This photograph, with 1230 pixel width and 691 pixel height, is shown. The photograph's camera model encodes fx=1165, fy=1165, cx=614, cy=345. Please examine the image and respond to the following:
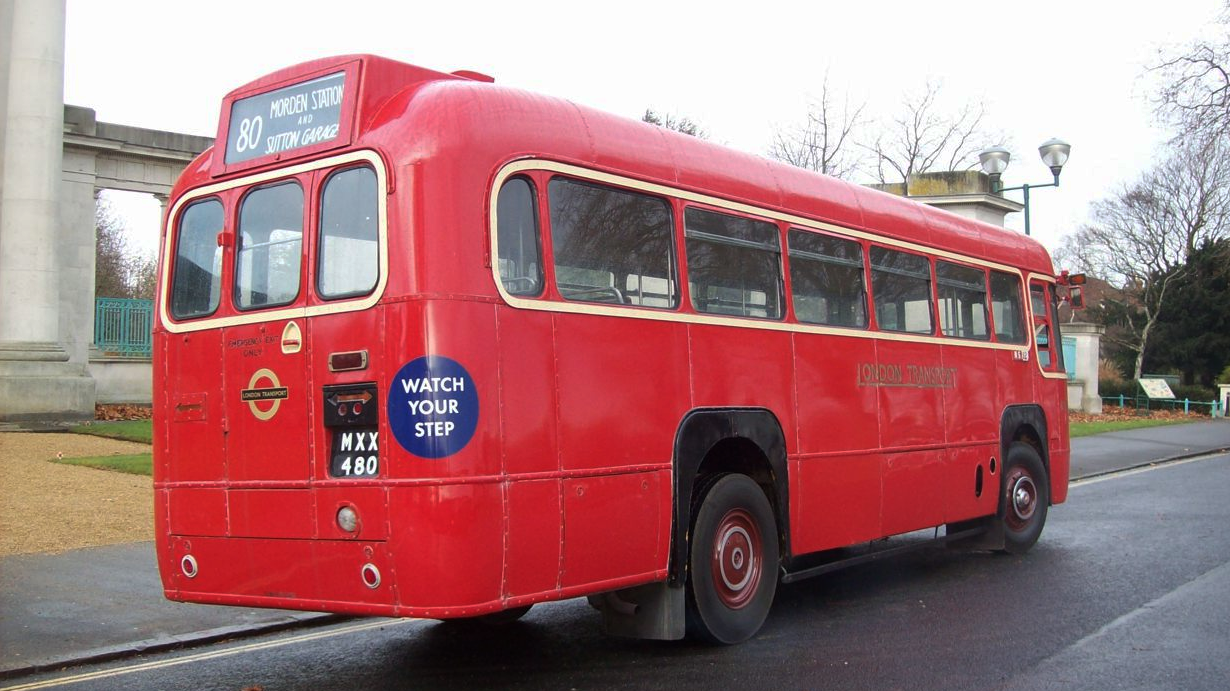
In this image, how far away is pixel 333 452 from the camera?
6109mm

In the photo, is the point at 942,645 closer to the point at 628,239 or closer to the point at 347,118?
the point at 628,239

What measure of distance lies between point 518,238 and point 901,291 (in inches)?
182

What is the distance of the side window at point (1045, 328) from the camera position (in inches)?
481

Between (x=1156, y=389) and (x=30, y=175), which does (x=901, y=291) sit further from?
(x=1156, y=389)

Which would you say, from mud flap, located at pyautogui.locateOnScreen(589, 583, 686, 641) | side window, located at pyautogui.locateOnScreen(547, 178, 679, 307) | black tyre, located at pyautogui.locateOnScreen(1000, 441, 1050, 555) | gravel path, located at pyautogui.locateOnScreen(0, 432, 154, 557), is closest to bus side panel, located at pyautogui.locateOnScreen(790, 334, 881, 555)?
mud flap, located at pyautogui.locateOnScreen(589, 583, 686, 641)

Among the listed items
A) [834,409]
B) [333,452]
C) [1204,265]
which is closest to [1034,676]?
[834,409]

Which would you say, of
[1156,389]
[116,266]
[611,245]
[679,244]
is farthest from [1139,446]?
[116,266]

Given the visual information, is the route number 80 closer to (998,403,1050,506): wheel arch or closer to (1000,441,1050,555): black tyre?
(998,403,1050,506): wheel arch

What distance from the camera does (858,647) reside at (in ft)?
24.8

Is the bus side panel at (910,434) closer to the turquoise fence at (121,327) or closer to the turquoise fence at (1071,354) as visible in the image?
the turquoise fence at (121,327)

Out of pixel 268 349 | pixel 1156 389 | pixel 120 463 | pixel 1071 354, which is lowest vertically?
pixel 120 463

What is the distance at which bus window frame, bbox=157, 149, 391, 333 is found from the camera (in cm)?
602

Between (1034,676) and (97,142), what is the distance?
2624 cm

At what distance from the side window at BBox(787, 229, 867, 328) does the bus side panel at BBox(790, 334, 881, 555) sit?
18 centimetres
